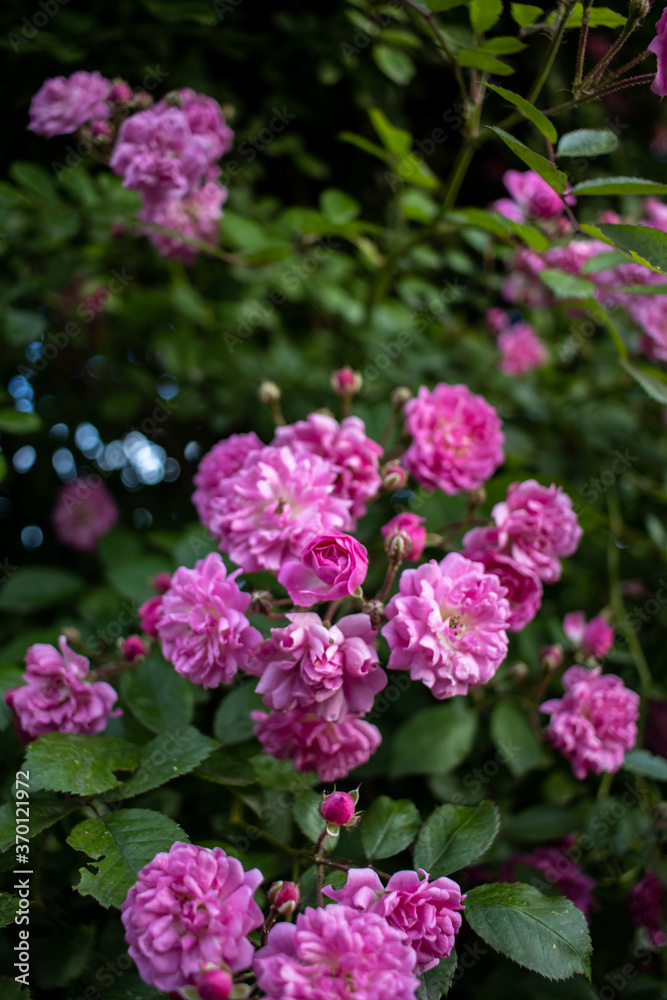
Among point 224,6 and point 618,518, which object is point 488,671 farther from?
point 224,6

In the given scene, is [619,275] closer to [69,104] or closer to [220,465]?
[220,465]

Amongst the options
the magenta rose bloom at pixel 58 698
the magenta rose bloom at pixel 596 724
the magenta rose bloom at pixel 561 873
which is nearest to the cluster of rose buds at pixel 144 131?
the magenta rose bloom at pixel 58 698

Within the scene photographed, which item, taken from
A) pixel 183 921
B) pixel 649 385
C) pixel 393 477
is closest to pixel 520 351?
pixel 649 385

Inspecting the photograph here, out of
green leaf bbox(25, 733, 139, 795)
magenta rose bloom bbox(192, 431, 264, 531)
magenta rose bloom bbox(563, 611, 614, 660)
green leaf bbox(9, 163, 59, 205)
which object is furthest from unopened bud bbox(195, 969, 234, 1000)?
green leaf bbox(9, 163, 59, 205)

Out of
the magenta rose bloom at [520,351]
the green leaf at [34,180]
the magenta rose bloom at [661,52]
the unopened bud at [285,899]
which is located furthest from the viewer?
the magenta rose bloom at [520,351]

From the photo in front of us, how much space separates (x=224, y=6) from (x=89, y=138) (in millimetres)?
611

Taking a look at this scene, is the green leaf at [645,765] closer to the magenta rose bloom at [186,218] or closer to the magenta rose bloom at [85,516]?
the magenta rose bloom at [186,218]

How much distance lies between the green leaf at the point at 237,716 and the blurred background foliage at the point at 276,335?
0.10m

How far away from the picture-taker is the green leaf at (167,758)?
0.86 m

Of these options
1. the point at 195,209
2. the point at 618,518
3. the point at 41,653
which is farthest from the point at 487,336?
the point at 41,653

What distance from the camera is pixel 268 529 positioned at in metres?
0.95

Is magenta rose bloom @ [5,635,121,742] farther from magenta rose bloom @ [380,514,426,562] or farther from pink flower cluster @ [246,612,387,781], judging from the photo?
magenta rose bloom @ [380,514,426,562]

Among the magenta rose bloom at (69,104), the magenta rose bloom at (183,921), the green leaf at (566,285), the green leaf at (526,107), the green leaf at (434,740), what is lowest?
the green leaf at (434,740)

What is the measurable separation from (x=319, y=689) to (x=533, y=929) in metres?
0.39
